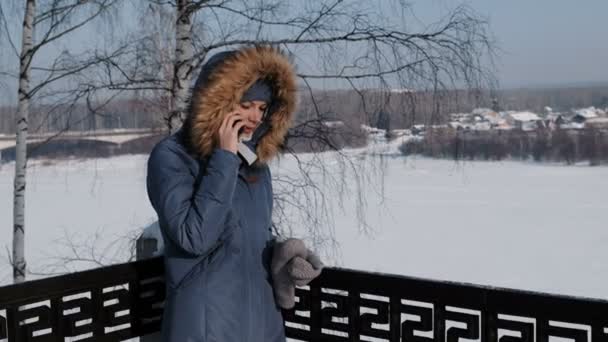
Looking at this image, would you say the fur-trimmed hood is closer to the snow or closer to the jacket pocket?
the jacket pocket

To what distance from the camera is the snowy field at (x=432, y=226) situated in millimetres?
12469

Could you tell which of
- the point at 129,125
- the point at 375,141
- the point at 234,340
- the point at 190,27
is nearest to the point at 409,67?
the point at 375,141

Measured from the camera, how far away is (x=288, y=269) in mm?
2342

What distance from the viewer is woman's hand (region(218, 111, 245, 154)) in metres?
2.08

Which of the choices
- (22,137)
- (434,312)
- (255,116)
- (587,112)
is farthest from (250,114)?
(587,112)

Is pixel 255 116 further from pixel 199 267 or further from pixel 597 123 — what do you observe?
pixel 597 123

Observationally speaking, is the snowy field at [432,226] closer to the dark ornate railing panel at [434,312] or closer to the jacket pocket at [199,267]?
the dark ornate railing panel at [434,312]

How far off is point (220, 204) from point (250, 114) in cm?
33

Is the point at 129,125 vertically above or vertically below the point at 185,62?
below

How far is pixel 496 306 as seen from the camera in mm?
2469

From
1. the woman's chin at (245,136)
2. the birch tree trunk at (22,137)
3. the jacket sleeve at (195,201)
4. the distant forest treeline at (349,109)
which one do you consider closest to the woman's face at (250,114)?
the woman's chin at (245,136)

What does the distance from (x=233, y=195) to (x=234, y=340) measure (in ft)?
1.33

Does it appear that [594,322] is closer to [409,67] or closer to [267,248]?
[267,248]

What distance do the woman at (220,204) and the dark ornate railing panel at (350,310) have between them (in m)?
0.55
